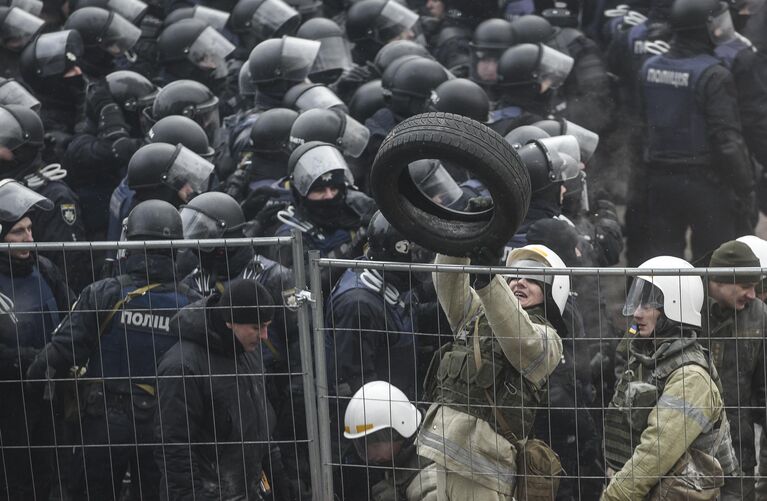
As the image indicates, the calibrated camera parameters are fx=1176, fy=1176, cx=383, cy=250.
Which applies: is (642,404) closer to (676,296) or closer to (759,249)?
(676,296)

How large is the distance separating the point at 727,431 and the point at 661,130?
512 cm

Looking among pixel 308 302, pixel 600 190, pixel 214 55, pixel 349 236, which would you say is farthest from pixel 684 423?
pixel 214 55

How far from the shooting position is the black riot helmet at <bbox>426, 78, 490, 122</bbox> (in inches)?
326

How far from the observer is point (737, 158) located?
9055 millimetres

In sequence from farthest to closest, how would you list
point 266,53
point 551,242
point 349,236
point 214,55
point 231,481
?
point 214,55, point 266,53, point 349,236, point 551,242, point 231,481

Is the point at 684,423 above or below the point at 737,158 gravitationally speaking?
above

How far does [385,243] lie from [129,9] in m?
5.95

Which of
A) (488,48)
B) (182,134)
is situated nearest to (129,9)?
(182,134)

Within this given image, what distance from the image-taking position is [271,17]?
1089 centimetres

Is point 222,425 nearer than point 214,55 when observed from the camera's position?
Yes

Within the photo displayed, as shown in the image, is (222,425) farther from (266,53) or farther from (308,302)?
(266,53)

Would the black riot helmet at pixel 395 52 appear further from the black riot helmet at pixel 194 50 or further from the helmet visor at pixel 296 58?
the black riot helmet at pixel 194 50

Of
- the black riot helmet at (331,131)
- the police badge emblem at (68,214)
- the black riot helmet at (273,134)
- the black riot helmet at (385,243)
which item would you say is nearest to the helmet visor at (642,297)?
the black riot helmet at (385,243)

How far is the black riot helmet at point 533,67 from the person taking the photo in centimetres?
942
